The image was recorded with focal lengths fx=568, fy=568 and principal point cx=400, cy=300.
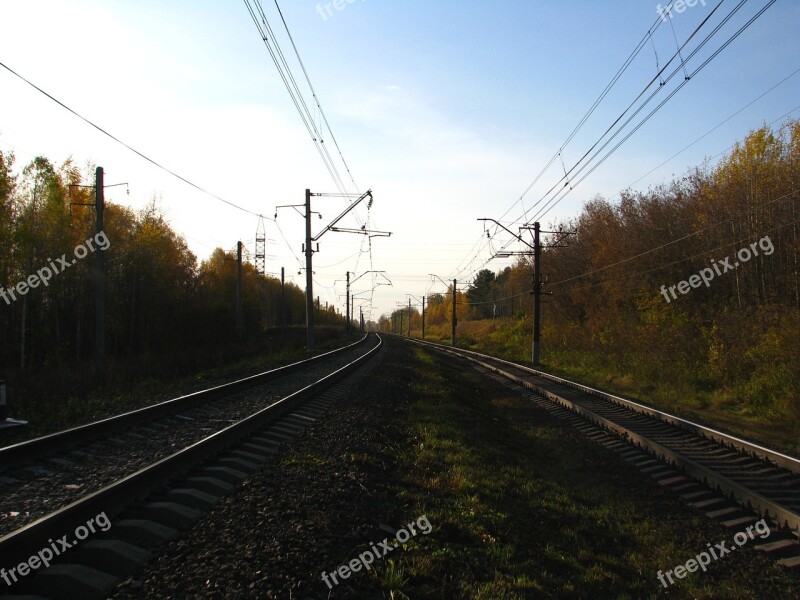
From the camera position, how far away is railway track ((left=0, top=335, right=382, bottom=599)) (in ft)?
12.2

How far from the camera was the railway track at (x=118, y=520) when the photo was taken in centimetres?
371

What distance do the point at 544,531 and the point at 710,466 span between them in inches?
167

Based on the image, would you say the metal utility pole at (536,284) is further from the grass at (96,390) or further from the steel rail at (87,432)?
the steel rail at (87,432)

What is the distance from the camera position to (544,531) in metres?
6.23

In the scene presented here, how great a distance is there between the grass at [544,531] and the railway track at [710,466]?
36 cm

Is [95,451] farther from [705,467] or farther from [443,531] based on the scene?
[705,467]

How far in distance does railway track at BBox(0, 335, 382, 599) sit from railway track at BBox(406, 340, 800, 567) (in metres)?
5.65

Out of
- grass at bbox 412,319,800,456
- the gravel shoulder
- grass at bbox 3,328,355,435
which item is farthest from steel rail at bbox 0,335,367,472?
grass at bbox 412,319,800,456

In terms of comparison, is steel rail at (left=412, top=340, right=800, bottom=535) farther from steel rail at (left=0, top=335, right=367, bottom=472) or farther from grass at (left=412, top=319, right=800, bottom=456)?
steel rail at (left=0, top=335, right=367, bottom=472)

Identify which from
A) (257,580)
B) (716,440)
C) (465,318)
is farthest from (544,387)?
(465,318)

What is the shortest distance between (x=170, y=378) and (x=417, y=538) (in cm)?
1770

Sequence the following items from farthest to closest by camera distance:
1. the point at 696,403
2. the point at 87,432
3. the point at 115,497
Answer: the point at 696,403 < the point at 87,432 < the point at 115,497

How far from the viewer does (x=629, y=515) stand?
699cm

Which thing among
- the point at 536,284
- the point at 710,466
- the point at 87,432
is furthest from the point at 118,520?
the point at 536,284
